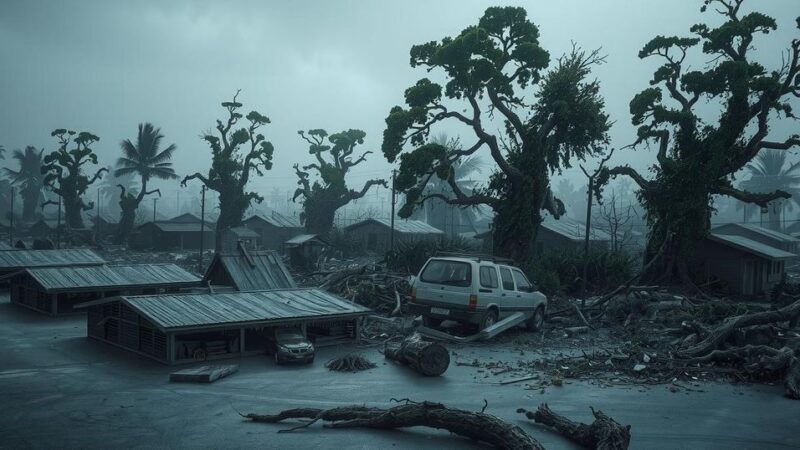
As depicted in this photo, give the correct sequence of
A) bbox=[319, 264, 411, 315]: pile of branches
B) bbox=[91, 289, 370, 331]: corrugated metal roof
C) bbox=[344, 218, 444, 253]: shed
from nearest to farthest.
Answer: bbox=[91, 289, 370, 331]: corrugated metal roof
bbox=[319, 264, 411, 315]: pile of branches
bbox=[344, 218, 444, 253]: shed

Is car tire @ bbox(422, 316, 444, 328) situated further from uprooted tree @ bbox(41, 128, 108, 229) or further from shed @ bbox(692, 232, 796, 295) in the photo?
uprooted tree @ bbox(41, 128, 108, 229)

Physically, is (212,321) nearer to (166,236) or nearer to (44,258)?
Answer: (44,258)

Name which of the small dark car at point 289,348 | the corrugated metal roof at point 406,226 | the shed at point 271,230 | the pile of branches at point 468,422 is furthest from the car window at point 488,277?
the shed at point 271,230

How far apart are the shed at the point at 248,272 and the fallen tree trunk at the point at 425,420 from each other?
12746mm

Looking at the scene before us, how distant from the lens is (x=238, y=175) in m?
50.4

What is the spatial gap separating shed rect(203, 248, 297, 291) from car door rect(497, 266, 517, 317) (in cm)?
874

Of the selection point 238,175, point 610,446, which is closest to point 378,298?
point 610,446

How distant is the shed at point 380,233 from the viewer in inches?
1895

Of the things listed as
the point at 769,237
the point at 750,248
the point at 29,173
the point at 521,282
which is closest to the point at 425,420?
the point at 521,282

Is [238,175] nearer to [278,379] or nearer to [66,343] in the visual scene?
[66,343]

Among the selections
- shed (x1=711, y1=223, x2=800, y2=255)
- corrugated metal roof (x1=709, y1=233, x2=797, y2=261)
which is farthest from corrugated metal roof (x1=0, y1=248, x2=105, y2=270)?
shed (x1=711, y1=223, x2=800, y2=255)

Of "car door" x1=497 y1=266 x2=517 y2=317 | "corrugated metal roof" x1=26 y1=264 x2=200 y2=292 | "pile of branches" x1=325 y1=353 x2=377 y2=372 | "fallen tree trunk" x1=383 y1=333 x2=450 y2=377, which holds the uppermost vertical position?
"car door" x1=497 y1=266 x2=517 y2=317

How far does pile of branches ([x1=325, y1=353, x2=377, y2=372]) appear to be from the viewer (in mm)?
13219

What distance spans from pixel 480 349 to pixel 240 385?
253 inches
